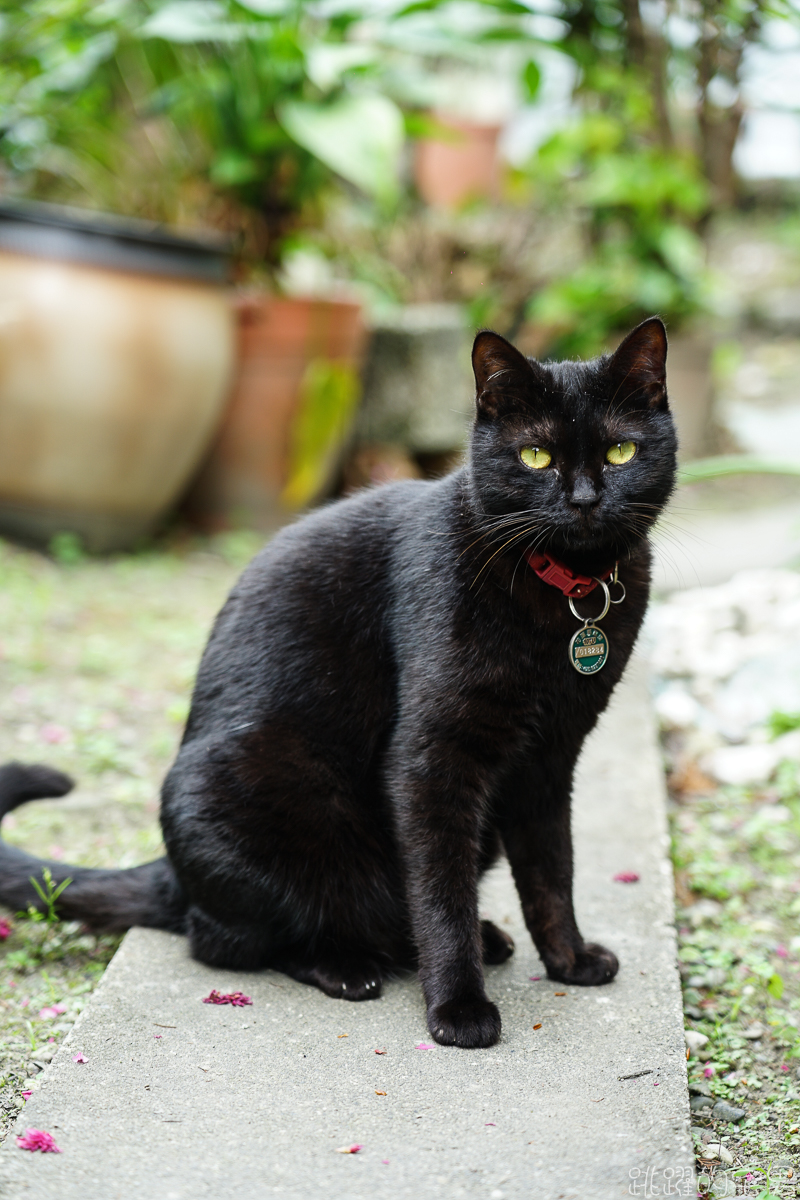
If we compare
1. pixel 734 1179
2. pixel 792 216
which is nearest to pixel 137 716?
pixel 734 1179

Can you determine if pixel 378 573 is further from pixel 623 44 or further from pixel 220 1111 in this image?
pixel 623 44

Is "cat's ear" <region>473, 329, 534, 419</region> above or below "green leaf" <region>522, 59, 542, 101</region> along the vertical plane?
below

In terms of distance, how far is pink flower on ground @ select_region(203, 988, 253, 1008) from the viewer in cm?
172

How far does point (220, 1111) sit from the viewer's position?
1438 mm

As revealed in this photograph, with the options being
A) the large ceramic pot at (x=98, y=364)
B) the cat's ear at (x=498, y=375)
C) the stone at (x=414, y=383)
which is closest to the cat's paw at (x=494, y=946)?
the cat's ear at (x=498, y=375)

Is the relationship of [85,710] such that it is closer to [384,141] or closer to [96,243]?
[96,243]

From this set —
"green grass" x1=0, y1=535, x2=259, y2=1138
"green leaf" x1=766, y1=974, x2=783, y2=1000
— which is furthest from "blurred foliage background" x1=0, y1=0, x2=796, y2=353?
"green leaf" x1=766, y1=974, x2=783, y2=1000

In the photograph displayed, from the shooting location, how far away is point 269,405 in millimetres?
4988

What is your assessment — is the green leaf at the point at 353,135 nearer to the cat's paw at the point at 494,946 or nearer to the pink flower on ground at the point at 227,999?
the cat's paw at the point at 494,946

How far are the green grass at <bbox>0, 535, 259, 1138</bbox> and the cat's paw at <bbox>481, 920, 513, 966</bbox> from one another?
0.69 m

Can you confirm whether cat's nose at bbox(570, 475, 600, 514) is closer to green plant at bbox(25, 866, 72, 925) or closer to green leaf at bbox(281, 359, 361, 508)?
green plant at bbox(25, 866, 72, 925)

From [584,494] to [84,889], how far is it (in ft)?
3.64

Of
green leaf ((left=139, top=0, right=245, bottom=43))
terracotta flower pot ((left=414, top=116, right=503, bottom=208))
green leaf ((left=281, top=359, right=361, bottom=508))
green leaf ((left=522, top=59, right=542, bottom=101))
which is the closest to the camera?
green leaf ((left=139, top=0, right=245, bottom=43))

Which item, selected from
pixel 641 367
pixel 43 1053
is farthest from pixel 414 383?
pixel 43 1053
